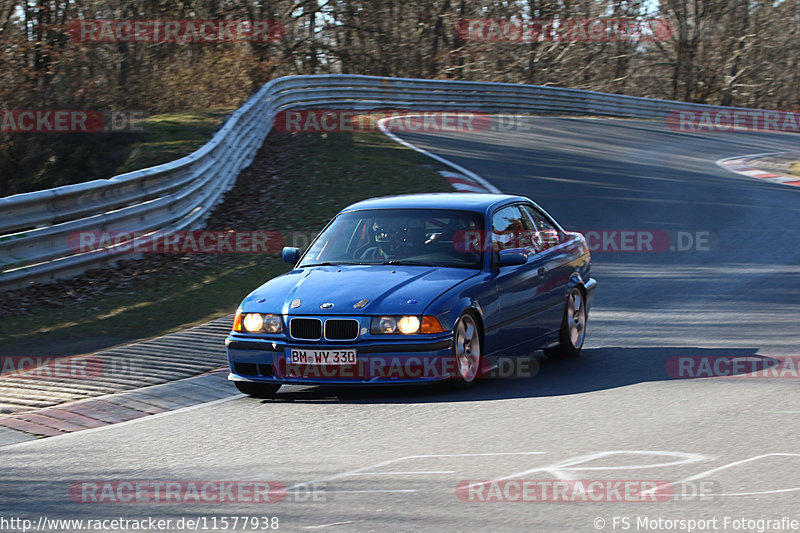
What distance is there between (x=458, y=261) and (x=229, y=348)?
1.87 meters

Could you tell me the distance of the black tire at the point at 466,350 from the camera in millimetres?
7590

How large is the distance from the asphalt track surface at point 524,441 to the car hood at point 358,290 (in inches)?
26.3

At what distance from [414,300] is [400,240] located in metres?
1.12

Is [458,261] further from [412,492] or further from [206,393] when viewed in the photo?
[412,492]

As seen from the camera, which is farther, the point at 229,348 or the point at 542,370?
the point at 542,370

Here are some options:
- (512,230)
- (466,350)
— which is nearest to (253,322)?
(466,350)

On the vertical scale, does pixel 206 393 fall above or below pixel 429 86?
below

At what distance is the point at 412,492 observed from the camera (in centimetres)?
517

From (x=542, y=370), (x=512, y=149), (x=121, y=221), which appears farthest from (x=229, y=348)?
(x=512, y=149)

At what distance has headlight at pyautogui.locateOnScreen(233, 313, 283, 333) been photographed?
301 inches
